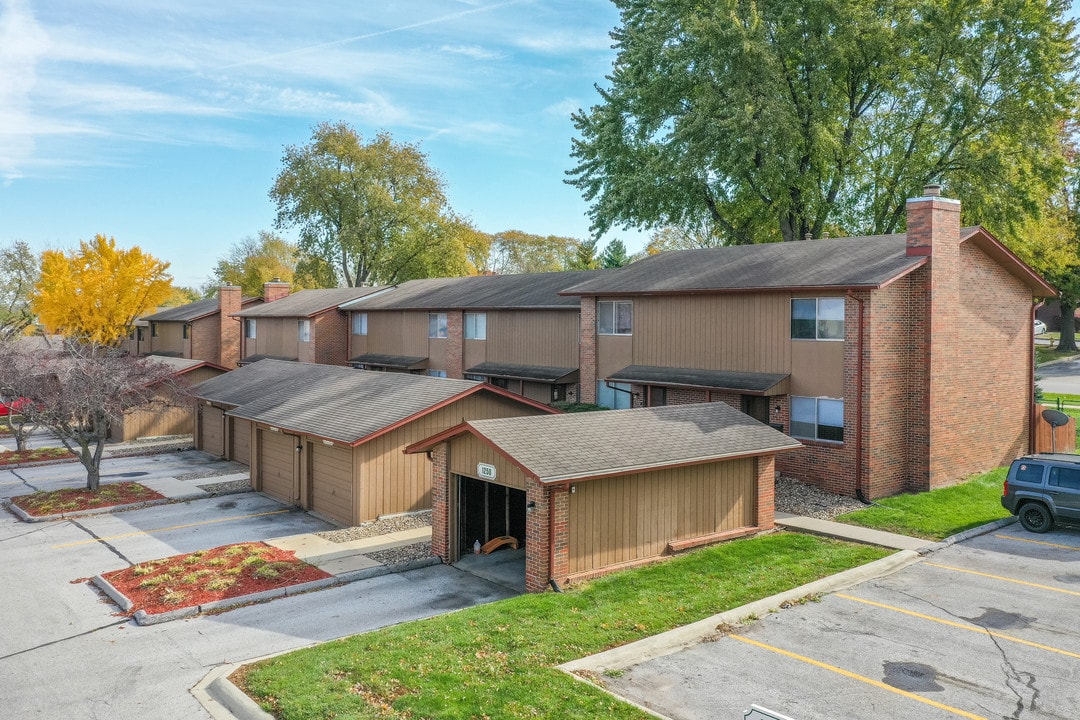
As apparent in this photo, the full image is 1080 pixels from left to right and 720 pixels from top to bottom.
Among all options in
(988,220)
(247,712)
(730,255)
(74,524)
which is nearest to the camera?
(247,712)

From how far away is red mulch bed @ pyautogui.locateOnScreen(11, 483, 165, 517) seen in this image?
72.9ft

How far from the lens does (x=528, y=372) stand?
3231 cm

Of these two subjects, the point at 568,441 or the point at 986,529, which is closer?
the point at 568,441

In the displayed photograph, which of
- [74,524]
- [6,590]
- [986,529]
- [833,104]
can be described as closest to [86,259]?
[74,524]

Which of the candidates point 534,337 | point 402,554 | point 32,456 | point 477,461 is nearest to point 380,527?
point 402,554

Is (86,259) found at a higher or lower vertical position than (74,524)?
higher

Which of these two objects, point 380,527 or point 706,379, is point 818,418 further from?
point 380,527

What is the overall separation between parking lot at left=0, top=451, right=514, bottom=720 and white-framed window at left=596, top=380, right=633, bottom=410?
11.6 metres

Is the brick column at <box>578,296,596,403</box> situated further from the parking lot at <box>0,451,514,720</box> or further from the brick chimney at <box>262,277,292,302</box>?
the brick chimney at <box>262,277,292,302</box>

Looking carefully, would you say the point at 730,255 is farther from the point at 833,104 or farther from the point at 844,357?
the point at 833,104

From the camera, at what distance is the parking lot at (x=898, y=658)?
9.91m

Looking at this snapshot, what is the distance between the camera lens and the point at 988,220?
32906mm

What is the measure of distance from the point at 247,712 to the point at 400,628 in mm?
2938

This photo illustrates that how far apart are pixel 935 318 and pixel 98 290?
47171mm
